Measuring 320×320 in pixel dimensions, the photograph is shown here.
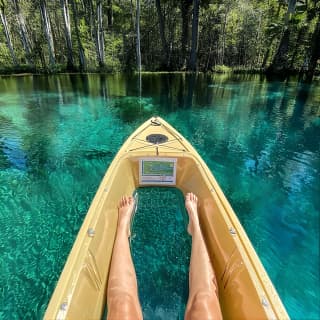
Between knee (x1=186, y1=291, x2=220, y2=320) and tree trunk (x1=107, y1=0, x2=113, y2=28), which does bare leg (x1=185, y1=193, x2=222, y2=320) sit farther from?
tree trunk (x1=107, y1=0, x2=113, y2=28)

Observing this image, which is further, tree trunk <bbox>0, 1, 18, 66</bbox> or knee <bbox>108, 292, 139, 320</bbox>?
tree trunk <bbox>0, 1, 18, 66</bbox>

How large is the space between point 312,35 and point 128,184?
25.2m

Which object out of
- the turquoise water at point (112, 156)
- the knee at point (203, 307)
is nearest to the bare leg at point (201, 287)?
the knee at point (203, 307)

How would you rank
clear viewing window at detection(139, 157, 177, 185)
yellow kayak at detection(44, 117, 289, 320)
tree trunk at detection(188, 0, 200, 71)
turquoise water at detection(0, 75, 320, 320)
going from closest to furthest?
yellow kayak at detection(44, 117, 289, 320)
turquoise water at detection(0, 75, 320, 320)
clear viewing window at detection(139, 157, 177, 185)
tree trunk at detection(188, 0, 200, 71)

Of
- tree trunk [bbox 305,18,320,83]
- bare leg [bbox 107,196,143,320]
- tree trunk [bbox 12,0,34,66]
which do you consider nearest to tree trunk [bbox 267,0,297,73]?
tree trunk [bbox 305,18,320,83]

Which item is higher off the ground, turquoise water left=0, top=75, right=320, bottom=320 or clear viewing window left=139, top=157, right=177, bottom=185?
clear viewing window left=139, top=157, right=177, bottom=185

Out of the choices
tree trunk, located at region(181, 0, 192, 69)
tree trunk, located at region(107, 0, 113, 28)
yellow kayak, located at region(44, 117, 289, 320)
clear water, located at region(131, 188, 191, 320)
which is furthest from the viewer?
tree trunk, located at region(107, 0, 113, 28)

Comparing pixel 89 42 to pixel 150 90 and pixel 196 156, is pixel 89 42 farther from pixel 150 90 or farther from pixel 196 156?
pixel 196 156

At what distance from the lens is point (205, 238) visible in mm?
2447

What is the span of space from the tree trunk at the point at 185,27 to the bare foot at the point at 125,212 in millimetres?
24446

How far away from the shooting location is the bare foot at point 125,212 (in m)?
2.60

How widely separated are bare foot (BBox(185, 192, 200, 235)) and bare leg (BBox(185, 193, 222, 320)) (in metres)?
0.08

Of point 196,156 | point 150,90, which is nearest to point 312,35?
point 150,90

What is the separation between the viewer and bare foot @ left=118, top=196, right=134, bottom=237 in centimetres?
260
